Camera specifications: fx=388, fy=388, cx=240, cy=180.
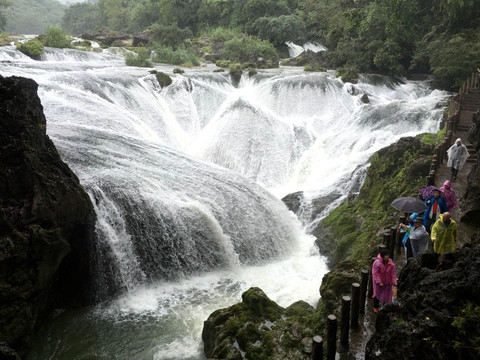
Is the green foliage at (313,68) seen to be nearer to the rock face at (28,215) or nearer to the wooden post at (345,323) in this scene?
the rock face at (28,215)

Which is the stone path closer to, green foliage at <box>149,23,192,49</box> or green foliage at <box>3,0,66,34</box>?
green foliage at <box>149,23,192,49</box>

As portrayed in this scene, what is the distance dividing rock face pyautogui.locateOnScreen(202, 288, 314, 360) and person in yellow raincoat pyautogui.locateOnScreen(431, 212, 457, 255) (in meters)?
2.53

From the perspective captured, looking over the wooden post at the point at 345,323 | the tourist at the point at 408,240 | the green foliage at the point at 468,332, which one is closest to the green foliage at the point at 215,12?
the tourist at the point at 408,240

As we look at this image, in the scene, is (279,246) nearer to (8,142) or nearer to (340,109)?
(8,142)

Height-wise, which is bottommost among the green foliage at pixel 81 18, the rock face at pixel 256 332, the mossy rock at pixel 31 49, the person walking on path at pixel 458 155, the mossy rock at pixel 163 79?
the rock face at pixel 256 332

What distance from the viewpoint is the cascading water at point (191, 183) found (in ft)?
26.6

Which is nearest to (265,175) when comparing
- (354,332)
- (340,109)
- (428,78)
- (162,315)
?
(340,109)

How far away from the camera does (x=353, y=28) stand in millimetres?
28828

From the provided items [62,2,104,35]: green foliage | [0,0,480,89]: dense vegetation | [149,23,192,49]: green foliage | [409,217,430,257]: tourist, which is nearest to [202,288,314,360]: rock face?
[409,217,430,257]: tourist

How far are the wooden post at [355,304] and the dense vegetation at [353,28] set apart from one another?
18.8 m

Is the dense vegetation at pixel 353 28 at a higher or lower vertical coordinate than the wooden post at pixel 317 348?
higher

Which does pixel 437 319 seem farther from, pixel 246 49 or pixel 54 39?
pixel 246 49

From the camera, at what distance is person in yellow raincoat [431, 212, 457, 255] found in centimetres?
572

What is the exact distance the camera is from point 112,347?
24.0ft
